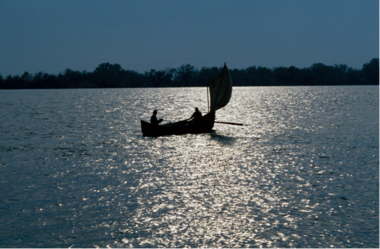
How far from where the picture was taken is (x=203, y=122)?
3400 cm

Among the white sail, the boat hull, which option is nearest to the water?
the boat hull

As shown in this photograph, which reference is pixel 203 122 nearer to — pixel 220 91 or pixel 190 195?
pixel 220 91

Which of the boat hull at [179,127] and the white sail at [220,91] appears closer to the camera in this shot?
the boat hull at [179,127]

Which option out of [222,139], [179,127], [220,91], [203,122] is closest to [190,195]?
[222,139]

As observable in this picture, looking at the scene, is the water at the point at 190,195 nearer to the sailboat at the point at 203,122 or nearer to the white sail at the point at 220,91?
the sailboat at the point at 203,122

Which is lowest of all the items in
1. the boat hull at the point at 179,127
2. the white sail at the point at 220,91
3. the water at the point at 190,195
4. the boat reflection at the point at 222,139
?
the boat reflection at the point at 222,139

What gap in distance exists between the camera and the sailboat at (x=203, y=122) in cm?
3198

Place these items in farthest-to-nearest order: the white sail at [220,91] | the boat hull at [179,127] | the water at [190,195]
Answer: the white sail at [220,91], the boat hull at [179,127], the water at [190,195]

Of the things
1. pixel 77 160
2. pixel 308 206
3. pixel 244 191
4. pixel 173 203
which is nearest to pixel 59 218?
pixel 173 203

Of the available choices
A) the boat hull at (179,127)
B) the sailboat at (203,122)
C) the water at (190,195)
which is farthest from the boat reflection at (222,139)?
the water at (190,195)

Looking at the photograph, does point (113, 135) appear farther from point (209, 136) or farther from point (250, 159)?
point (250, 159)

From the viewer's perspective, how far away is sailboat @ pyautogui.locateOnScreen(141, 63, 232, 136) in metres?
32.0

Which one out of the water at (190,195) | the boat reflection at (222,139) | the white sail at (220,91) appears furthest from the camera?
the white sail at (220,91)

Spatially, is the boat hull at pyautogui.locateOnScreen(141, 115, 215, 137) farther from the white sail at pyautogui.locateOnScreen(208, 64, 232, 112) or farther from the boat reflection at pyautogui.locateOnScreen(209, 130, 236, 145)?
the white sail at pyautogui.locateOnScreen(208, 64, 232, 112)
